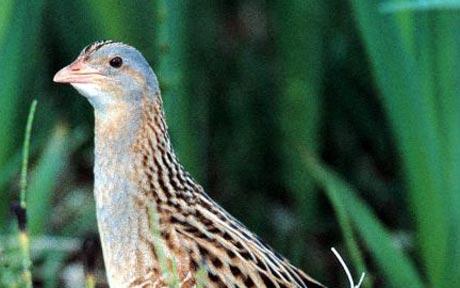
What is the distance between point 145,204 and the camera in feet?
12.8

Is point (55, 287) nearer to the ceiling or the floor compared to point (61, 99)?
nearer to the floor

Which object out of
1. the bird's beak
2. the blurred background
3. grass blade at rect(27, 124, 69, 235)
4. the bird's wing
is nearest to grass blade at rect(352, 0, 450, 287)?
the blurred background

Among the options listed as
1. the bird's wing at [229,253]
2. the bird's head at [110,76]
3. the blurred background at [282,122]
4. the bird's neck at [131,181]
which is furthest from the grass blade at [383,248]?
the bird's head at [110,76]

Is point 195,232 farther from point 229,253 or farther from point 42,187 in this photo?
point 42,187

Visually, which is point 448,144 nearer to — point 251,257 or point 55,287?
point 251,257

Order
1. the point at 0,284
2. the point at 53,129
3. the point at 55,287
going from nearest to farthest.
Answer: the point at 0,284 < the point at 55,287 < the point at 53,129

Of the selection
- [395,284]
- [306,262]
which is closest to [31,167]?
[306,262]

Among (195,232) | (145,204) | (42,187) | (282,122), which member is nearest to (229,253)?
(195,232)

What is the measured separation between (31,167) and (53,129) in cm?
18

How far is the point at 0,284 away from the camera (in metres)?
3.79

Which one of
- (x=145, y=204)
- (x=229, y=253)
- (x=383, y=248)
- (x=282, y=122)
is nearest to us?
(x=229, y=253)

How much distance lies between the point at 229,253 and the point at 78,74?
2.06 ft

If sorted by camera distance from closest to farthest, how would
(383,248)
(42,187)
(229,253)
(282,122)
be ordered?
(229,253), (383,248), (42,187), (282,122)

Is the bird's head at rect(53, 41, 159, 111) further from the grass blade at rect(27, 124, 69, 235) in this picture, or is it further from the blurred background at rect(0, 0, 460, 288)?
the grass blade at rect(27, 124, 69, 235)
